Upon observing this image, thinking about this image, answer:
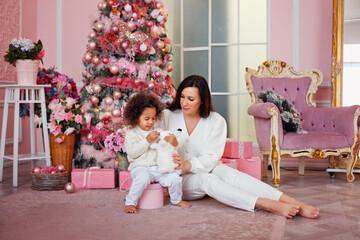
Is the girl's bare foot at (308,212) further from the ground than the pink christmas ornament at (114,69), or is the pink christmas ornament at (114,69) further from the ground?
the pink christmas ornament at (114,69)

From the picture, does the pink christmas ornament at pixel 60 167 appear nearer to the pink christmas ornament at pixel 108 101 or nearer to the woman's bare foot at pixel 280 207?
the pink christmas ornament at pixel 108 101

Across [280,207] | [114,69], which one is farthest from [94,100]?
[280,207]

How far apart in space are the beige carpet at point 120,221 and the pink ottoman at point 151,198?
65 millimetres

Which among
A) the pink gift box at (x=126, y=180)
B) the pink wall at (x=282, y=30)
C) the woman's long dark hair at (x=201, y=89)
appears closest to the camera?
the woman's long dark hair at (x=201, y=89)

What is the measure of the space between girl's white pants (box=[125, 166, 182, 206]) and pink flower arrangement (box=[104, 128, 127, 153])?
2.34 ft

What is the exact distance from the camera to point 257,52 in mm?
4961

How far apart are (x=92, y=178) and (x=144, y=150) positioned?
2.85 ft

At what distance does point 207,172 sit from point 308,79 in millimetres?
2103

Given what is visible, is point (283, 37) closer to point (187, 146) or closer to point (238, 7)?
point (238, 7)

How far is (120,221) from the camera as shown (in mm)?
2320

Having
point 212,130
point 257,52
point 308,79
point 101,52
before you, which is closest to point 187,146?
point 212,130

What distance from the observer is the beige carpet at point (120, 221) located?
2.07 meters

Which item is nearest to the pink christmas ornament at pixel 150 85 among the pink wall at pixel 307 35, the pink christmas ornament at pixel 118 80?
the pink christmas ornament at pixel 118 80

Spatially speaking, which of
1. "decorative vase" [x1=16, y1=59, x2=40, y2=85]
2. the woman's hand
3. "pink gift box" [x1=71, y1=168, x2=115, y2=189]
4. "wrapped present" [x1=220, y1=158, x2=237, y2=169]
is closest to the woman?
the woman's hand
